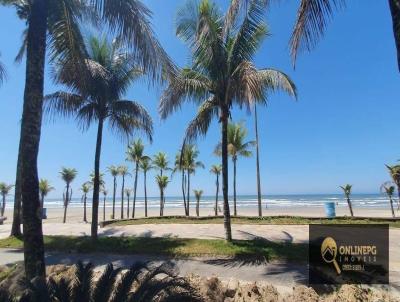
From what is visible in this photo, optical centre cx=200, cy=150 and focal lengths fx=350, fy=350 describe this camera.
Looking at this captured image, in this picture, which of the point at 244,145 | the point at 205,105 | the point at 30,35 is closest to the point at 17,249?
the point at 205,105

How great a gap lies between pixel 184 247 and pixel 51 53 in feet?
21.5

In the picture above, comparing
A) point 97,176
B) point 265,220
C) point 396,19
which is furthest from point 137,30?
point 265,220

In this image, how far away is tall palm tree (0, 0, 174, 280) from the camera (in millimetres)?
5457

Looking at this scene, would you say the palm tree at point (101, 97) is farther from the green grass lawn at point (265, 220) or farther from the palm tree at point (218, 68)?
the green grass lawn at point (265, 220)

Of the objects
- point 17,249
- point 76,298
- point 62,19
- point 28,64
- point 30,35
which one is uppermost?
point 62,19

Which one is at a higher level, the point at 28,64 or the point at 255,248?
the point at 28,64

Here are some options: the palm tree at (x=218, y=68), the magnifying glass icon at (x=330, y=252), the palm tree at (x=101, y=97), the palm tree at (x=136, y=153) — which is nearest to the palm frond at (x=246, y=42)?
the palm tree at (x=218, y=68)

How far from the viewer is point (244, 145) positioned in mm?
26062

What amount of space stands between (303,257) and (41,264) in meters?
6.26

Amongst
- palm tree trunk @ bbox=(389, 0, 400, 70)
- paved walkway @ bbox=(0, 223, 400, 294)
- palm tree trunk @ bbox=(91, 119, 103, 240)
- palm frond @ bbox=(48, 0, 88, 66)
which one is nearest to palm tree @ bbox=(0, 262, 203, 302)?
paved walkway @ bbox=(0, 223, 400, 294)

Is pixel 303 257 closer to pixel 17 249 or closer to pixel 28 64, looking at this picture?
pixel 28 64

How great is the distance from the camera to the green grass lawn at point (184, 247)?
31.0ft

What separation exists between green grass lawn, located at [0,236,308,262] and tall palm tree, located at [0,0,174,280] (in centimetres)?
536

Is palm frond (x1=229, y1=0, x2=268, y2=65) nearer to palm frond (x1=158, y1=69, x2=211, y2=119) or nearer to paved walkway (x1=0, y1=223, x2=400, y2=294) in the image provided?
palm frond (x1=158, y1=69, x2=211, y2=119)
